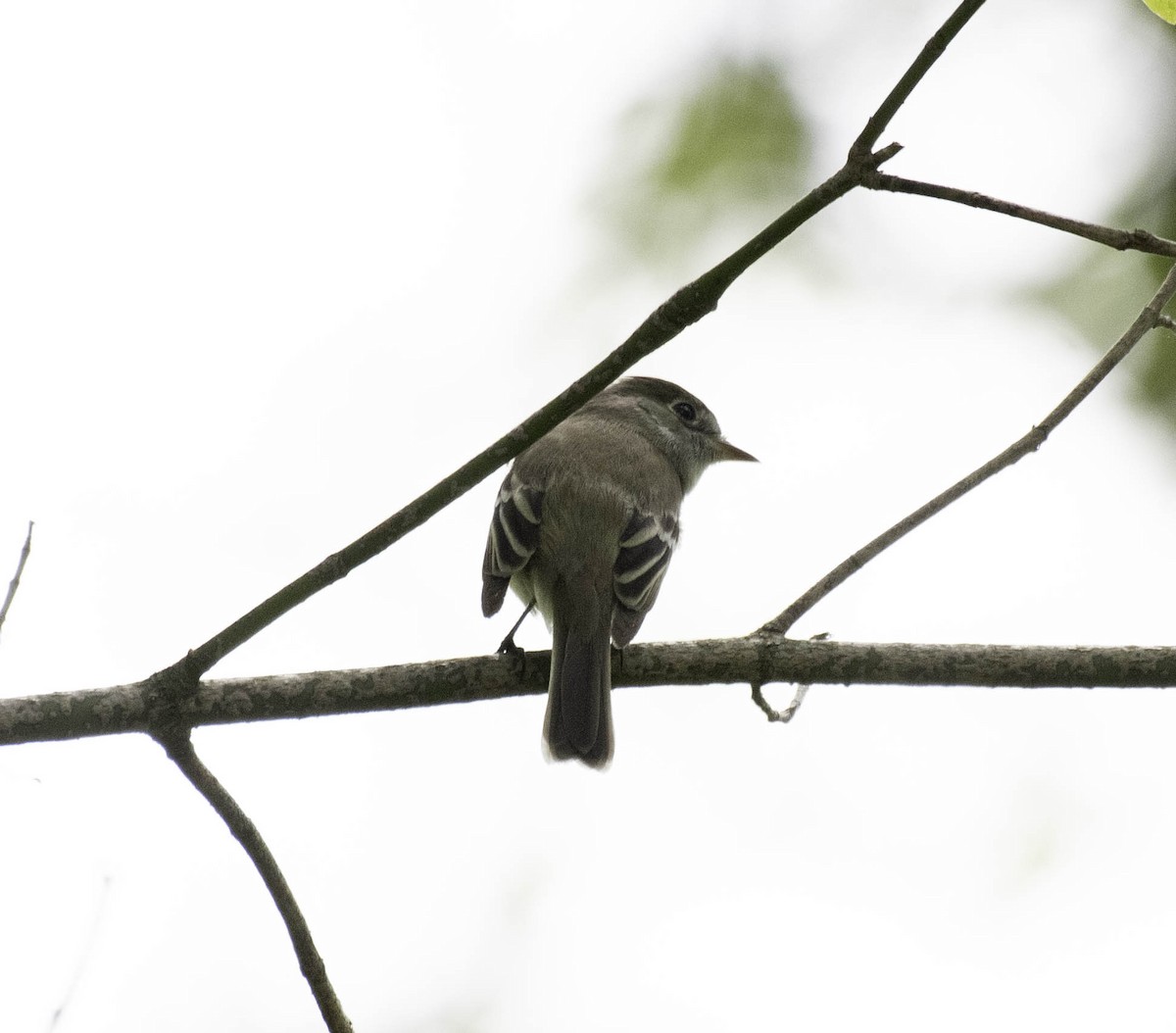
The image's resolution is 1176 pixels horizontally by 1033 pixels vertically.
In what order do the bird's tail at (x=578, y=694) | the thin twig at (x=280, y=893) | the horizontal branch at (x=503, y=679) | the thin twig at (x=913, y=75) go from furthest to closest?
the bird's tail at (x=578, y=694) < the horizontal branch at (x=503, y=679) < the thin twig at (x=280, y=893) < the thin twig at (x=913, y=75)

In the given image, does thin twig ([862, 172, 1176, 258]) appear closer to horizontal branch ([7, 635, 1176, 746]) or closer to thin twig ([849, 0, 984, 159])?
thin twig ([849, 0, 984, 159])

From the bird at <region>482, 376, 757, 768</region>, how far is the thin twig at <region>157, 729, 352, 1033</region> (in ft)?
4.95

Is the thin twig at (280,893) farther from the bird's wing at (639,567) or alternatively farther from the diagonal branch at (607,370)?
the bird's wing at (639,567)

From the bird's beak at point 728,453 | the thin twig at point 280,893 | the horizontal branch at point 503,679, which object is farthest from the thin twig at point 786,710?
the bird's beak at point 728,453

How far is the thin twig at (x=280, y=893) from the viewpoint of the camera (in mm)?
2939

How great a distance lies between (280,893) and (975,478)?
1980mm

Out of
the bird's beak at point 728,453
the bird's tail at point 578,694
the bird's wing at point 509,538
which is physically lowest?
the bird's tail at point 578,694

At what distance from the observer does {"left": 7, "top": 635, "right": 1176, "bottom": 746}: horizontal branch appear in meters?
3.11

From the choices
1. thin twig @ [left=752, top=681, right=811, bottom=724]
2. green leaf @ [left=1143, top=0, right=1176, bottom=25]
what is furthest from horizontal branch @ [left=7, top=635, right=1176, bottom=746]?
green leaf @ [left=1143, top=0, right=1176, bottom=25]

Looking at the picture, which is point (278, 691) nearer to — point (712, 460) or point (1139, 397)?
point (712, 460)

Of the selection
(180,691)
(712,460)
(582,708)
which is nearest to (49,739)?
(180,691)

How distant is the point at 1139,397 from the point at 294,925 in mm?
5904

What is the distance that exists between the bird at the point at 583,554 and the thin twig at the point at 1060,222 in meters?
2.05

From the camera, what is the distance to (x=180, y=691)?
313 cm
